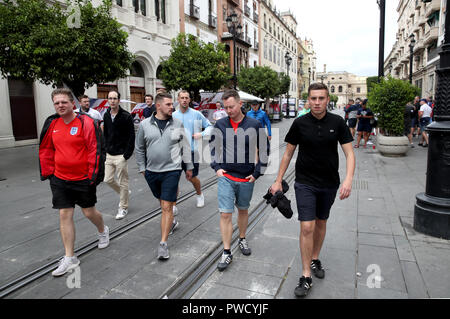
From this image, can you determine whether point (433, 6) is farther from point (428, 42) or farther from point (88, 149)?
point (88, 149)

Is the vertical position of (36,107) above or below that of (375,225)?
above

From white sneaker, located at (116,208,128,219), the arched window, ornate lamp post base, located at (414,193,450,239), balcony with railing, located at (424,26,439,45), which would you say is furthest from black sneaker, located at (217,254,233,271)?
balcony with railing, located at (424,26,439,45)

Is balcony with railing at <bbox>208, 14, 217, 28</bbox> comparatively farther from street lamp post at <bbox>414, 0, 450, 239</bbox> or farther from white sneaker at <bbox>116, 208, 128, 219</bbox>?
street lamp post at <bbox>414, 0, 450, 239</bbox>

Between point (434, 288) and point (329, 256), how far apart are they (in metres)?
1.03

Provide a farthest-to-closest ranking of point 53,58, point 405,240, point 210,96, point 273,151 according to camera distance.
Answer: point 210,96, point 273,151, point 53,58, point 405,240

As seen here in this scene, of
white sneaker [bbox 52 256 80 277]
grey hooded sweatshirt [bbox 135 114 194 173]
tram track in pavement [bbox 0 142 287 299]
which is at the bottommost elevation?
tram track in pavement [bbox 0 142 287 299]

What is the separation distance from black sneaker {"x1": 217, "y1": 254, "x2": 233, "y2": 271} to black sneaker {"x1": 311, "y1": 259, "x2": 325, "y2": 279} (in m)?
0.86

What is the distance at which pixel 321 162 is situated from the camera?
2.94 meters

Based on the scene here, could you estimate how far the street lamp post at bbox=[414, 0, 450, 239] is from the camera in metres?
4.08

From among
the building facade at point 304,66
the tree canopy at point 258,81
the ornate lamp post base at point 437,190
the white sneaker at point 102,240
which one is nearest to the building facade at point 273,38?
Answer: the building facade at point 304,66

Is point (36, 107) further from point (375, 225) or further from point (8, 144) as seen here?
point (375, 225)

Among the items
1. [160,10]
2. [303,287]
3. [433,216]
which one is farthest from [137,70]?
[303,287]

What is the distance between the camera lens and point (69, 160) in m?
3.39
